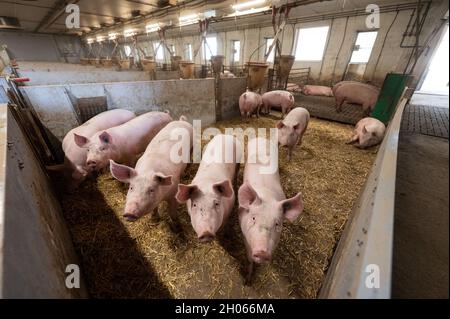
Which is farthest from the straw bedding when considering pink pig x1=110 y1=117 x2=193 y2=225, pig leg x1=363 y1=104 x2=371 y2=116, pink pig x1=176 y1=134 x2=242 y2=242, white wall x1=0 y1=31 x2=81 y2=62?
white wall x1=0 y1=31 x2=81 y2=62

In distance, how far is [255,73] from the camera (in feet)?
22.4

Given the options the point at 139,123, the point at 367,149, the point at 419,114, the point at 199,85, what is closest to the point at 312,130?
the point at 367,149

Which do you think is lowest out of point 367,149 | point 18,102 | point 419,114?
point 367,149

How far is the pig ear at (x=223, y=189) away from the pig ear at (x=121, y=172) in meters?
0.96

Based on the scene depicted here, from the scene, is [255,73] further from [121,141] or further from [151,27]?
[151,27]

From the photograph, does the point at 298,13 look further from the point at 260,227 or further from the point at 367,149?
the point at 260,227

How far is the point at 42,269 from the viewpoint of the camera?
944 mm

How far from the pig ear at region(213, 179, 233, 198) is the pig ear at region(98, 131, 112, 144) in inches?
77.6

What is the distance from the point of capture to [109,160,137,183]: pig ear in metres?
2.05

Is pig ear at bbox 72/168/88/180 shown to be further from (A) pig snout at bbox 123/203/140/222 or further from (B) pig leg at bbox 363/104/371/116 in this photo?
(B) pig leg at bbox 363/104/371/116

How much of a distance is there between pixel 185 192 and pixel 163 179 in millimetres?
347

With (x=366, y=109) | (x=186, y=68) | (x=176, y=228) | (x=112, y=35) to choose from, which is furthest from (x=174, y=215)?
(x=112, y=35)

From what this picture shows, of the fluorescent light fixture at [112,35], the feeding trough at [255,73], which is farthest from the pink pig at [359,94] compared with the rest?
the fluorescent light fixture at [112,35]
